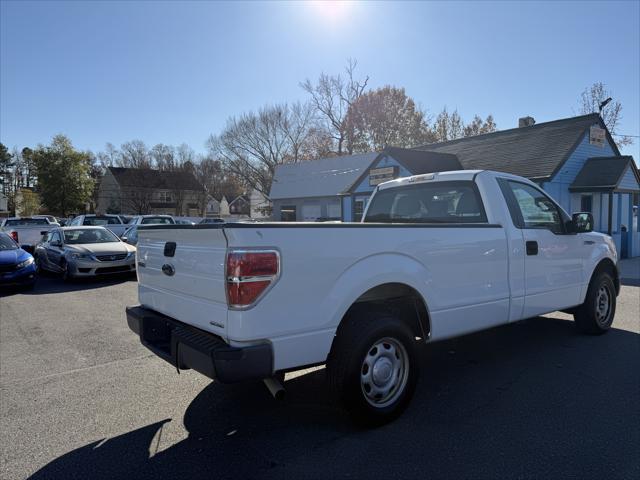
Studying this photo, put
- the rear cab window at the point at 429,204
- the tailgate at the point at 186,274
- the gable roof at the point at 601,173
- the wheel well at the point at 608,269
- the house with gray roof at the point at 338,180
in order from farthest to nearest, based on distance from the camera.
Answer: the house with gray roof at the point at 338,180 < the gable roof at the point at 601,173 < the wheel well at the point at 608,269 < the rear cab window at the point at 429,204 < the tailgate at the point at 186,274

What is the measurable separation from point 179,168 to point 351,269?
2238 inches

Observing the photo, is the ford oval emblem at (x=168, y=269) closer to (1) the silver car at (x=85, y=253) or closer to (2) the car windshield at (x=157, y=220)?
(1) the silver car at (x=85, y=253)

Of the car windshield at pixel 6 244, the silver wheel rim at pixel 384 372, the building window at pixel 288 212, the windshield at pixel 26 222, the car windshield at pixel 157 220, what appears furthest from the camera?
the building window at pixel 288 212

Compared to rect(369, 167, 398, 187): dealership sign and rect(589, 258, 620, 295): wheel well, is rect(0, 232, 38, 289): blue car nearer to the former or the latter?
rect(589, 258, 620, 295): wheel well

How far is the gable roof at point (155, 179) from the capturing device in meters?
52.8

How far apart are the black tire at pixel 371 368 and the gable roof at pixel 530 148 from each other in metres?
13.9

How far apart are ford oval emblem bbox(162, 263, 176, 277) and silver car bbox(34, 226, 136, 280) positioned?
8.84m

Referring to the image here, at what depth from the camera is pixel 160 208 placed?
56656mm

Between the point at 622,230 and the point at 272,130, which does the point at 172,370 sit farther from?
the point at 272,130

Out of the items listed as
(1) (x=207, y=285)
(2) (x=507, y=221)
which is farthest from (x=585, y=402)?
(1) (x=207, y=285)

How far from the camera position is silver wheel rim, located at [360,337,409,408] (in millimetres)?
3412

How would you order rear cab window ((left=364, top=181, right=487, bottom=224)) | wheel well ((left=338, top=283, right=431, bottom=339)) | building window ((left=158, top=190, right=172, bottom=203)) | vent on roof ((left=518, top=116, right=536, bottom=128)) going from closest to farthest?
wheel well ((left=338, top=283, right=431, bottom=339)) < rear cab window ((left=364, top=181, right=487, bottom=224)) < vent on roof ((left=518, top=116, right=536, bottom=128)) < building window ((left=158, top=190, right=172, bottom=203))

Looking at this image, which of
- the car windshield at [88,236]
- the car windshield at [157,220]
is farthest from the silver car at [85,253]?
the car windshield at [157,220]

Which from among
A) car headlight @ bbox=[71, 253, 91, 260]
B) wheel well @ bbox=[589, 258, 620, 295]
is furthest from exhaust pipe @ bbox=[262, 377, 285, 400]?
car headlight @ bbox=[71, 253, 91, 260]
